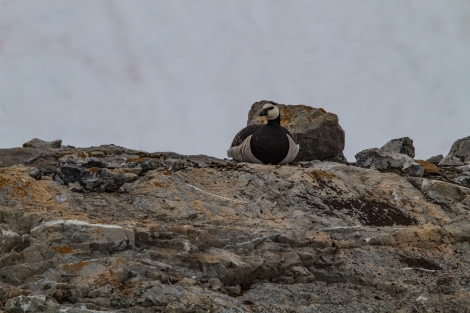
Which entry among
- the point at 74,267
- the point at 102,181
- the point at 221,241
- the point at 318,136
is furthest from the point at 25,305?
the point at 318,136

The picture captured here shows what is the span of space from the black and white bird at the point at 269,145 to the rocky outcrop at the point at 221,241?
2.69 meters

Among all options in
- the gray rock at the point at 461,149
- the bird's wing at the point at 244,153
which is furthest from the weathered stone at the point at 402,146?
the bird's wing at the point at 244,153

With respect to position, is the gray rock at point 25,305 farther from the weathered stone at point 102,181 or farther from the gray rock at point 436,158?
the gray rock at point 436,158

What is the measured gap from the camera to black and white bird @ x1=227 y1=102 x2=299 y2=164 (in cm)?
2020

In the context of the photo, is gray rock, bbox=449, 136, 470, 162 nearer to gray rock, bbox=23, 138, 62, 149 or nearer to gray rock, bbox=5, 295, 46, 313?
gray rock, bbox=23, 138, 62, 149

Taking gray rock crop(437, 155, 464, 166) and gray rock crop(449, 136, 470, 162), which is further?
gray rock crop(449, 136, 470, 162)

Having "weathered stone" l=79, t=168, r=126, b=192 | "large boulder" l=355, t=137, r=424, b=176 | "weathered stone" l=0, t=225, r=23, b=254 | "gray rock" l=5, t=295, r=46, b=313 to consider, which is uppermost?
"large boulder" l=355, t=137, r=424, b=176

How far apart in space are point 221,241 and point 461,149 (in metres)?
19.5

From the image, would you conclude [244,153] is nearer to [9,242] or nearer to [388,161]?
[388,161]

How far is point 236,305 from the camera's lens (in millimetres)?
10766

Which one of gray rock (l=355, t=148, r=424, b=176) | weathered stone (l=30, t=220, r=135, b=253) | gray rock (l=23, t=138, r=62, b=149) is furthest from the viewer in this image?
gray rock (l=355, t=148, r=424, b=176)

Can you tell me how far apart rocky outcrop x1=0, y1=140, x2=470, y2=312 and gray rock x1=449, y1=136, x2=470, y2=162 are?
1119 centimetres

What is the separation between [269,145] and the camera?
20.1m

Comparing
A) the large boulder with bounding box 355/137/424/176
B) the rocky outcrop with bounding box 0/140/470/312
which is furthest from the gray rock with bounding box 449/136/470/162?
the rocky outcrop with bounding box 0/140/470/312
